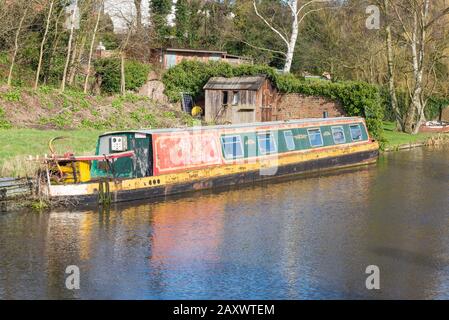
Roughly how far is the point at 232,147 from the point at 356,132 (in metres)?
7.25

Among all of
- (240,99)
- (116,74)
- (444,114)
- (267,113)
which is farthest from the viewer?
(444,114)

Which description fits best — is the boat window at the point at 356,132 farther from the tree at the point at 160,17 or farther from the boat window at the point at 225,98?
the tree at the point at 160,17

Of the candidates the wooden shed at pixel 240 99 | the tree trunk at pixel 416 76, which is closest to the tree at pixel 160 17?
the wooden shed at pixel 240 99

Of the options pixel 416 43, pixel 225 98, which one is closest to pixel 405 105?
pixel 416 43

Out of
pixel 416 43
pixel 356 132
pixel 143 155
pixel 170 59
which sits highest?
pixel 416 43

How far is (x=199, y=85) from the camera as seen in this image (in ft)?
125

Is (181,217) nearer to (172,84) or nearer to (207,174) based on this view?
(207,174)

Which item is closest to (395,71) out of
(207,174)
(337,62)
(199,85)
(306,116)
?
(337,62)

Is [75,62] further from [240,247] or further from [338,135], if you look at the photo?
[240,247]

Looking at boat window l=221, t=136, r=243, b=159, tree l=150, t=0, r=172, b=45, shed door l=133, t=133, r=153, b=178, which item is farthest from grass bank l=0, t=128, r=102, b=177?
tree l=150, t=0, r=172, b=45

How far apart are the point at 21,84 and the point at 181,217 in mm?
19970

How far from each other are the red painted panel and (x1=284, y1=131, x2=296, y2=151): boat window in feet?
10.7

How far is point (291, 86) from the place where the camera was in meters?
35.4

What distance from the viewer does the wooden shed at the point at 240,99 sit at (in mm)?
35781
